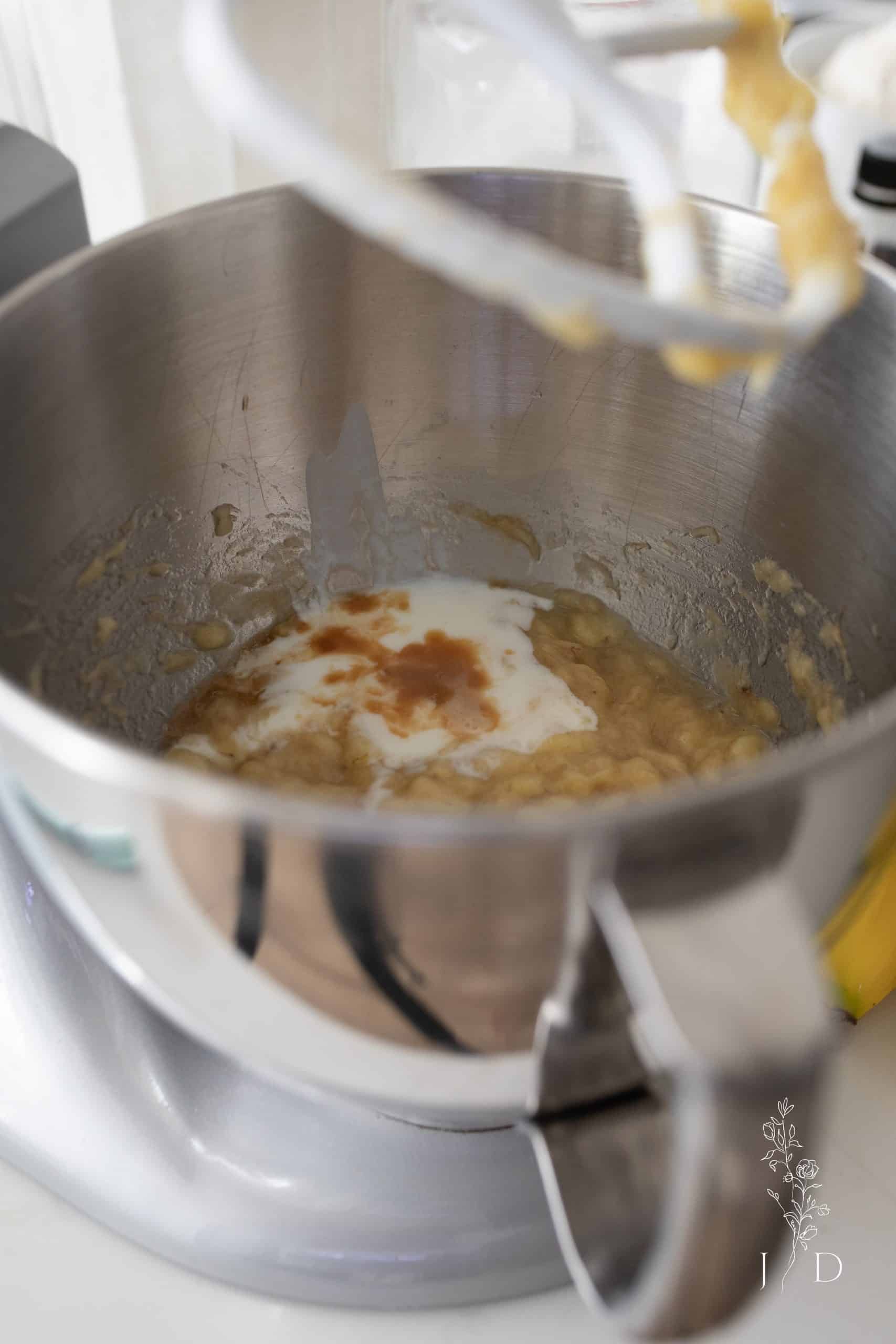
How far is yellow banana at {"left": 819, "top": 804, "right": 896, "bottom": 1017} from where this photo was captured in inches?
15.2

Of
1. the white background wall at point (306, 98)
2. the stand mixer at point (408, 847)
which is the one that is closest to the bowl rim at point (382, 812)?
the stand mixer at point (408, 847)

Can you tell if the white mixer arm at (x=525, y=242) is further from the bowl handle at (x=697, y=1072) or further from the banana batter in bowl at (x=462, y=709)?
the banana batter in bowl at (x=462, y=709)

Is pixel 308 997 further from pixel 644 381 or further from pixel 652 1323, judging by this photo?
pixel 644 381

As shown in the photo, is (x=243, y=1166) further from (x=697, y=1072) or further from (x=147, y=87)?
(x=147, y=87)

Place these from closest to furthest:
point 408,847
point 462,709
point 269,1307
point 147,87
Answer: point 408,847, point 269,1307, point 462,709, point 147,87

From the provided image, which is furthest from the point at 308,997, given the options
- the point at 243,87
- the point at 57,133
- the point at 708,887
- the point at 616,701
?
the point at 57,133

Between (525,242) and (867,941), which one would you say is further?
(867,941)

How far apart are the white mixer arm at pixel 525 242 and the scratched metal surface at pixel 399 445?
231 millimetres

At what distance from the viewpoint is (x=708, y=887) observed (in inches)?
11.8

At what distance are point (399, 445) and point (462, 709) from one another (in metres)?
0.15

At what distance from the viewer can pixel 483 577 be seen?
0.72 metres

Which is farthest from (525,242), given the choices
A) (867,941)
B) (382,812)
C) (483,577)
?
(483,577)

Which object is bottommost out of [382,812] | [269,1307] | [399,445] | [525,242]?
[269,1307]

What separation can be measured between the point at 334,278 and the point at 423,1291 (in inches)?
17.7
